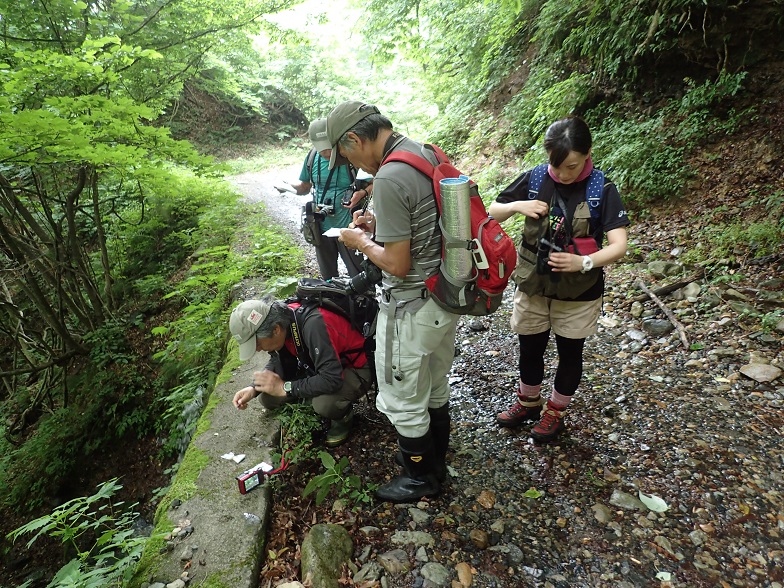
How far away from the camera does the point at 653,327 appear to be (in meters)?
4.04

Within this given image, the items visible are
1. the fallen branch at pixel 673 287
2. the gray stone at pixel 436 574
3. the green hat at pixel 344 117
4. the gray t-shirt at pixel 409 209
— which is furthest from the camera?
the fallen branch at pixel 673 287

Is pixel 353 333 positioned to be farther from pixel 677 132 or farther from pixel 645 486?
pixel 677 132

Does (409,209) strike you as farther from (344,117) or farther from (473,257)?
(344,117)

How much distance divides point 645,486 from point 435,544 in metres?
1.37

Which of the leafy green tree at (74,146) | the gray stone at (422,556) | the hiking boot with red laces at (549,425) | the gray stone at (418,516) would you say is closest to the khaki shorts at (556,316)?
the hiking boot with red laces at (549,425)

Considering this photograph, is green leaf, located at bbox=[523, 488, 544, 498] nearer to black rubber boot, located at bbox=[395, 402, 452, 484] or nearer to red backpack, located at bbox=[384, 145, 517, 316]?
black rubber boot, located at bbox=[395, 402, 452, 484]

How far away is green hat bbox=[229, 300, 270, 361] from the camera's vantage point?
8.48 feet

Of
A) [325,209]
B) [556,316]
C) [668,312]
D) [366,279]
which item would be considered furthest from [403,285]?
[668,312]

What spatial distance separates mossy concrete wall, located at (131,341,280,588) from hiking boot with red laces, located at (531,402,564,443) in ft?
6.18

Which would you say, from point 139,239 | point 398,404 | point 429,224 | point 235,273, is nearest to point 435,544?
point 398,404

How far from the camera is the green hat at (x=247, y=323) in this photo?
8.48ft

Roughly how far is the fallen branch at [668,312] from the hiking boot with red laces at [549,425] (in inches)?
67.0

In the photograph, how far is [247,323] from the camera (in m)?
2.60

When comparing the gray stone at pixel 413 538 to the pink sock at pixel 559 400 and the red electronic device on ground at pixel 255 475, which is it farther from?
the pink sock at pixel 559 400
